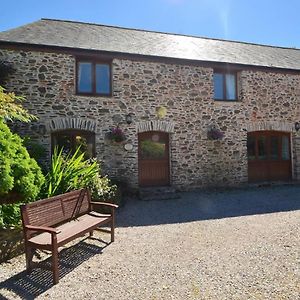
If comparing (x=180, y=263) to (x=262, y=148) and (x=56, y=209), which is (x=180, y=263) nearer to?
(x=56, y=209)

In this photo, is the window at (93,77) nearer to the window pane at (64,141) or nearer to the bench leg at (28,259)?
the window pane at (64,141)

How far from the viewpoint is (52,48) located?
9.07 metres

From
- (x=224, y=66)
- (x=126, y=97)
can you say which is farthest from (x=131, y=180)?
(x=224, y=66)

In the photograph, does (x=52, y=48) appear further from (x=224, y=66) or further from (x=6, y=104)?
(x=224, y=66)

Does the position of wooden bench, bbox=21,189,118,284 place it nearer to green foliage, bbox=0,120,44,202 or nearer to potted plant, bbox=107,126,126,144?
green foliage, bbox=0,120,44,202

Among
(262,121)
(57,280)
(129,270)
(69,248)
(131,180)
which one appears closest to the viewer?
(57,280)

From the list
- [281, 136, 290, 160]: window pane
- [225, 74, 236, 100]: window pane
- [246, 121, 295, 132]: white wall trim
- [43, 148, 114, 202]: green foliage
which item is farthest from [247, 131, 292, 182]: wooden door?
[43, 148, 114, 202]: green foliage

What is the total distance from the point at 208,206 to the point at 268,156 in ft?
16.2

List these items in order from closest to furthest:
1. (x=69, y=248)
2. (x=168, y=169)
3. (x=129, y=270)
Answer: (x=129, y=270)
(x=69, y=248)
(x=168, y=169)

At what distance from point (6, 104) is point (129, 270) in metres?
4.48

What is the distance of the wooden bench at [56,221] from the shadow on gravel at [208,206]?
4.96 ft

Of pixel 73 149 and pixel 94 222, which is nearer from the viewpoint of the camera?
pixel 94 222

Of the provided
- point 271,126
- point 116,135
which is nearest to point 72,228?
point 116,135

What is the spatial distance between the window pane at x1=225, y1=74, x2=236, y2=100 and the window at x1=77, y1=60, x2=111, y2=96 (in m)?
4.65
